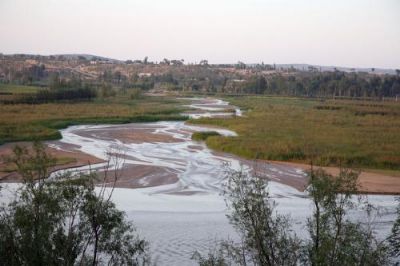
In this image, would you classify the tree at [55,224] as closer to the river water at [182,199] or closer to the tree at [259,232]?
the tree at [259,232]

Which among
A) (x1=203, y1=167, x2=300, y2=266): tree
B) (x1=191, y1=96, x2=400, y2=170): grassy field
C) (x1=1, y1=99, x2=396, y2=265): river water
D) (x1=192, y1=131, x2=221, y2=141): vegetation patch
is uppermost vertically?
(x1=203, y1=167, x2=300, y2=266): tree

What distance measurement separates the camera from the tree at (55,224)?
32.8 feet

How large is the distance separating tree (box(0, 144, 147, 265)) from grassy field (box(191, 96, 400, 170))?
15.4 metres

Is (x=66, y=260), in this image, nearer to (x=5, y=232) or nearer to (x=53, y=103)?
(x=5, y=232)

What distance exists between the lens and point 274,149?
40.5 metres

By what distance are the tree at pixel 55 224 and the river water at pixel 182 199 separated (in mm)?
6831

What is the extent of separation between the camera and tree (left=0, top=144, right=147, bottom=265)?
9.99m

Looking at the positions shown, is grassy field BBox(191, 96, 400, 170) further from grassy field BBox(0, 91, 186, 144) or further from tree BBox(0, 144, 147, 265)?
tree BBox(0, 144, 147, 265)

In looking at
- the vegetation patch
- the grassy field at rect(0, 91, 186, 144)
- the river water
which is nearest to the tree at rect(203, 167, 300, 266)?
the river water

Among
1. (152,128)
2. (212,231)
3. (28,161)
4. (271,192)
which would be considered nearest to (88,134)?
(152,128)

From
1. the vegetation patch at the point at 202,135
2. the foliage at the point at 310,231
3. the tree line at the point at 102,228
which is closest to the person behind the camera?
the tree line at the point at 102,228

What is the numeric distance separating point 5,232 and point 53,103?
7341 cm

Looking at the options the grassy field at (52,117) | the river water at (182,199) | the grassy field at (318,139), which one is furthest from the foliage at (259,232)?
the grassy field at (52,117)

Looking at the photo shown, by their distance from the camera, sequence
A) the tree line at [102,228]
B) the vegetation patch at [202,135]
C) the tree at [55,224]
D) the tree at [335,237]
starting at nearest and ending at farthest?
1. the tree at [55,224]
2. the tree line at [102,228]
3. the tree at [335,237]
4. the vegetation patch at [202,135]
